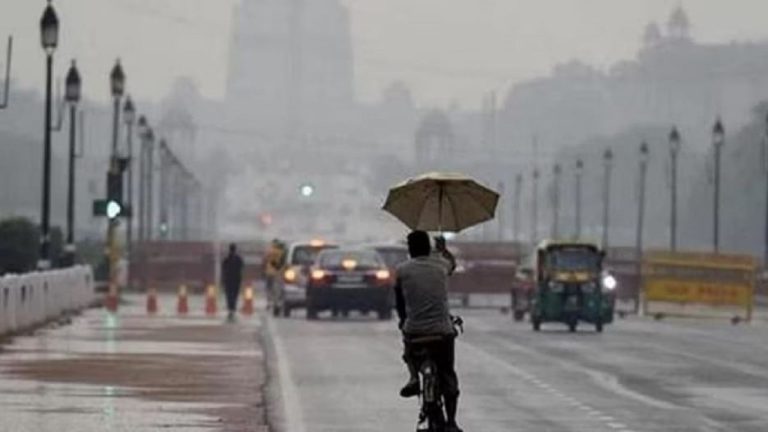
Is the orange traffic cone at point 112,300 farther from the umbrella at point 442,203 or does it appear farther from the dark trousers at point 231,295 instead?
the umbrella at point 442,203

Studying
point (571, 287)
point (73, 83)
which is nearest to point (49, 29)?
point (73, 83)

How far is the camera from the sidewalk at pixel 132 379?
98.5ft

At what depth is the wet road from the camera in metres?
31.2

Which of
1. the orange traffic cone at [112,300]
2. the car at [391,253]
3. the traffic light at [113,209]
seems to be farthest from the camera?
the car at [391,253]

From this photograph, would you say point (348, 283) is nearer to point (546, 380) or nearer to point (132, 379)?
point (546, 380)

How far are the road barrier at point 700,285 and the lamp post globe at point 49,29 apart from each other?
21.0 meters

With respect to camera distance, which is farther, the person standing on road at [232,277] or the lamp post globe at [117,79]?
the lamp post globe at [117,79]

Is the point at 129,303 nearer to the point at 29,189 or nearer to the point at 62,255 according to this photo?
the point at 62,255

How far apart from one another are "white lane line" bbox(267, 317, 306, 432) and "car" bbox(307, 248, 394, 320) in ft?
54.3

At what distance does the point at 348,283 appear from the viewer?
6812 centimetres

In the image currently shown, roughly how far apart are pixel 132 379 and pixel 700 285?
39650 mm

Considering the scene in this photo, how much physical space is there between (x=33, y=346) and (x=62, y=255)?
2970 centimetres

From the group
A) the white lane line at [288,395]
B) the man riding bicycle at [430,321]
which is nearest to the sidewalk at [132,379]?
the white lane line at [288,395]

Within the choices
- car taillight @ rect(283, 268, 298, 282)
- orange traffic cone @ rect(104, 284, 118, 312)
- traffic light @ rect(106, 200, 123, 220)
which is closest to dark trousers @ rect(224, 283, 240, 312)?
car taillight @ rect(283, 268, 298, 282)
